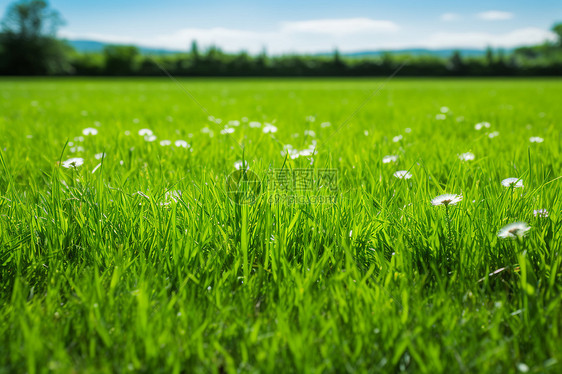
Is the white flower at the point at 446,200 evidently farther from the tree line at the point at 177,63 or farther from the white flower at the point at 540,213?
the tree line at the point at 177,63

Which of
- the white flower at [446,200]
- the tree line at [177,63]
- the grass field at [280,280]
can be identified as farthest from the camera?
the tree line at [177,63]

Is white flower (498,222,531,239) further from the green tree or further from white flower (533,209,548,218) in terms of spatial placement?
the green tree

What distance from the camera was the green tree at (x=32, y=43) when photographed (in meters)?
65.6

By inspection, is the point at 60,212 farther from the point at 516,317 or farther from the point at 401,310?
the point at 516,317

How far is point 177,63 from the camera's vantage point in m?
65.8

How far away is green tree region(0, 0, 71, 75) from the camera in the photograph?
6556cm

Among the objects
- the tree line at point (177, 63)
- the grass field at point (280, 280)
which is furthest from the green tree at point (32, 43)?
the grass field at point (280, 280)

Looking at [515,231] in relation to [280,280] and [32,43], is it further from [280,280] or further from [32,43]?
[32,43]

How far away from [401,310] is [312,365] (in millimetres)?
359

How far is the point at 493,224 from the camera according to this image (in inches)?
61.1

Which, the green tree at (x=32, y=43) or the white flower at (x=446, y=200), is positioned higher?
the green tree at (x=32, y=43)

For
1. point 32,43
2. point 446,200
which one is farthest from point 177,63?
point 446,200

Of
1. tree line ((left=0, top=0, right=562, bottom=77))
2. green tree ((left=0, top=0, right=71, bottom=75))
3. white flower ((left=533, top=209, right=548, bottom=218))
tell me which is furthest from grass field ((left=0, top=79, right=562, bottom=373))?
green tree ((left=0, top=0, right=71, bottom=75))

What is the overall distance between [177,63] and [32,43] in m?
27.6
